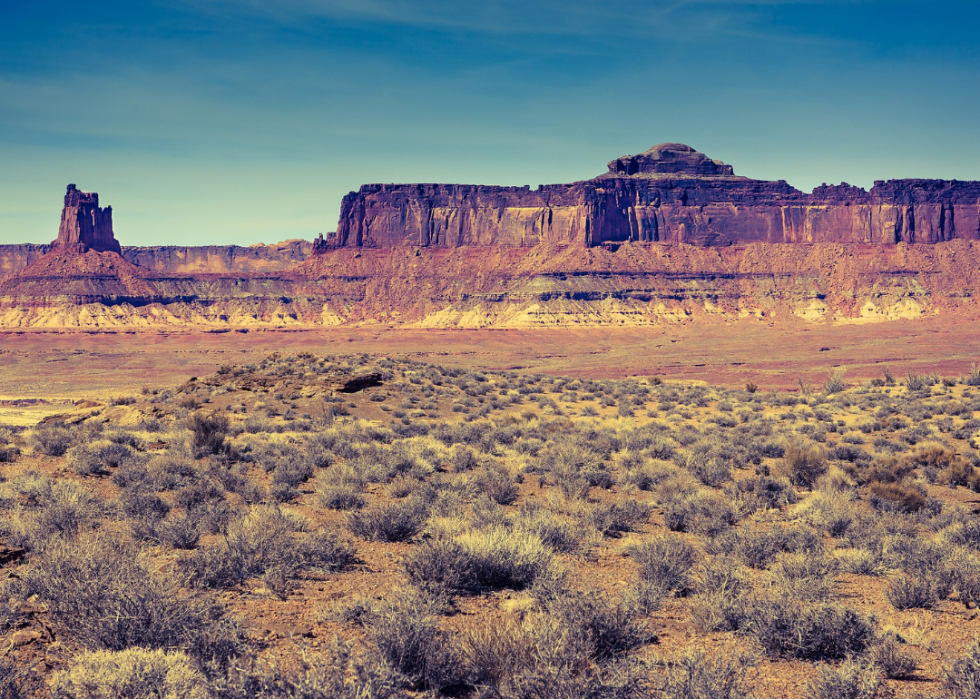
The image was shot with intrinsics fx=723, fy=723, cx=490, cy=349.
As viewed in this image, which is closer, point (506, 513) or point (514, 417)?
point (506, 513)

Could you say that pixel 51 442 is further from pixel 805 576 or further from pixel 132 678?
pixel 805 576

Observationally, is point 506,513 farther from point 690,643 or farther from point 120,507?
point 120,507

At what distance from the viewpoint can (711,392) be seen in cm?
3522

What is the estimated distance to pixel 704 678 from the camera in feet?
17.4

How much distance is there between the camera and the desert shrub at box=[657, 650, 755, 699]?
5.15 m

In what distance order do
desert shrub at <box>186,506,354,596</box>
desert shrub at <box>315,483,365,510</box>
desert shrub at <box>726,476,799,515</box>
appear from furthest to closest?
desert shrub at <box>726,476,799,515</box>, desert shrub at <box>315,483,365,510</box>, desert shrub at <box>186,506,354,596</box>

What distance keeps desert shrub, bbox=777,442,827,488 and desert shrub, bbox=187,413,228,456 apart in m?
13.0

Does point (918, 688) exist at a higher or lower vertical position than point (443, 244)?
lower

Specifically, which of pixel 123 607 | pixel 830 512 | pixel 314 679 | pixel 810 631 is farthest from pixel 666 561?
pixel 123 607

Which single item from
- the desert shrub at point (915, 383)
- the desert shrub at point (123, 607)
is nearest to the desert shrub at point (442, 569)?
the desert shrub at point (123, 607)

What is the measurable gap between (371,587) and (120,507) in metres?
5.38

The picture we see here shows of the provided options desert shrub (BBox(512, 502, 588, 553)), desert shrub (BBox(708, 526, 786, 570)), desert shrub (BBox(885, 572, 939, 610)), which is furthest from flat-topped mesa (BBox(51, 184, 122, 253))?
desert shrub (BBox(885, 572, 939, 610))

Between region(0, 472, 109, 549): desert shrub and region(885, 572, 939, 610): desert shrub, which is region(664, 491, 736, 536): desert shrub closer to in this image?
region(885, 572, 939, 610): desert shrub

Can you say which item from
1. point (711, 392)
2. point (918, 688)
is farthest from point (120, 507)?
point (711, 392)
